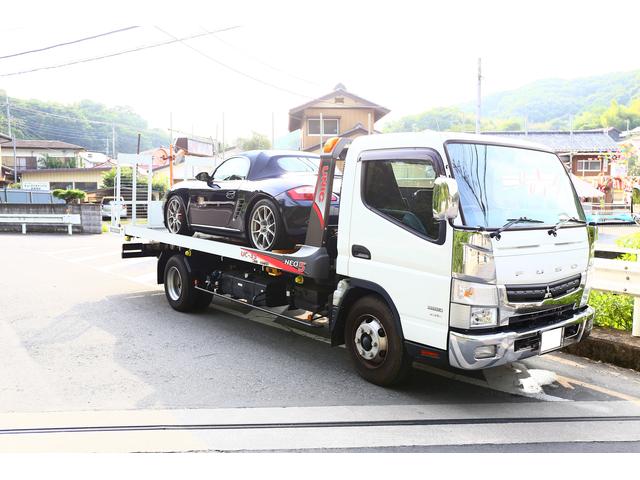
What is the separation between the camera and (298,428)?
13.0 feet

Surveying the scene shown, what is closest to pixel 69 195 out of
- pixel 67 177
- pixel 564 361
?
pixel 67 177

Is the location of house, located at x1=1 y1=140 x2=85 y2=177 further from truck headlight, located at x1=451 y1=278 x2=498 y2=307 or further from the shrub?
truck headlight, located at x1=451 y1=278 x2=498 y2=307

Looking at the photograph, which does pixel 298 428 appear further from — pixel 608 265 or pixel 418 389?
pixel 608 265

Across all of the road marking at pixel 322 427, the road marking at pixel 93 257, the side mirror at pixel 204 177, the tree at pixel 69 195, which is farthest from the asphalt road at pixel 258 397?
the tree at pixel 69 195

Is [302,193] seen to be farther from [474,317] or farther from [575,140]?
[575,140]

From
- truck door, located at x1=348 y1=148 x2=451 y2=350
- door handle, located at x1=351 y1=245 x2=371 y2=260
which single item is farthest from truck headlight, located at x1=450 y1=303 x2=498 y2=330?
door handle, located at x1=351 y1=245 x2=371 y2=260

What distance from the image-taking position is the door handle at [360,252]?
470 cm

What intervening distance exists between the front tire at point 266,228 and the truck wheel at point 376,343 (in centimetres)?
136

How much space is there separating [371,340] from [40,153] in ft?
214

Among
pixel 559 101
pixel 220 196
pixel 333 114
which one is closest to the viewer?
pixel 220 196

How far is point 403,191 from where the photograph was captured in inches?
179

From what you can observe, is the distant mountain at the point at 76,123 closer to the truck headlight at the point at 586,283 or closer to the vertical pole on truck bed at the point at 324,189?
the vertical pole on truck bed at the point at 324,189

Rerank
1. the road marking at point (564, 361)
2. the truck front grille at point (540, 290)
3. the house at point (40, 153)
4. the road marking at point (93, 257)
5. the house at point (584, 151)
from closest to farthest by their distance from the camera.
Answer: the truck front grille at point (540, 290) → the road marking at point (564, 361) → the road marking at point (93, 257) → the house at point (584, 151) → the house at point (40, 153)

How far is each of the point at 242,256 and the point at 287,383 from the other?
1744 mm
